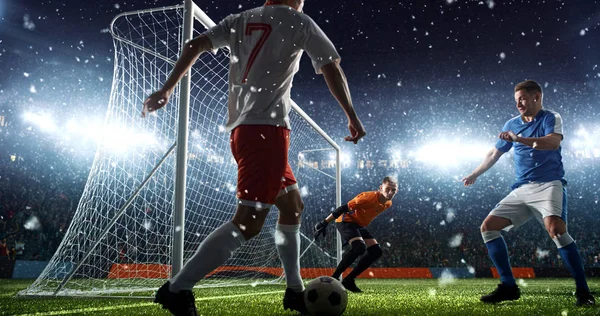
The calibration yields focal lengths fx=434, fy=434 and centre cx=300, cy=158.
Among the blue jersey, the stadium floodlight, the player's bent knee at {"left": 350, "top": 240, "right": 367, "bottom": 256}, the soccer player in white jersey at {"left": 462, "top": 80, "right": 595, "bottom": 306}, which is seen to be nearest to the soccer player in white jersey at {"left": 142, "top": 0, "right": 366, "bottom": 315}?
the soccer player in white jersey at {"left": 462, "top": 80, "right": 595, "bottom": 306}

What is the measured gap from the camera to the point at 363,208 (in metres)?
6.51

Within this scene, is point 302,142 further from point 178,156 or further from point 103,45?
point 103,45

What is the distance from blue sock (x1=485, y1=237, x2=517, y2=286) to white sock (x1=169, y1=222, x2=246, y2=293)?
106 inches

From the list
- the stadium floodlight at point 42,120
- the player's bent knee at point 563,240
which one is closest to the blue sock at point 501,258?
the player's bent knee at point 563,240

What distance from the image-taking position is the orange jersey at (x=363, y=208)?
6.47 m

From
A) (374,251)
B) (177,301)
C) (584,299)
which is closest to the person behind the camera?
(177,301)

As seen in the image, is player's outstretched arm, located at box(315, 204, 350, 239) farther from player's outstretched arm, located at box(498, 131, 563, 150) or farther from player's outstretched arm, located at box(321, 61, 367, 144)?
player's outstretched arm, located at box(321, 61, 367, 144)

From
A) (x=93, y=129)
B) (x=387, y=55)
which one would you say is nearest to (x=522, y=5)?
(x=387, y=55)

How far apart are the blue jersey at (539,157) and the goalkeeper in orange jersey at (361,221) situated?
2.36m

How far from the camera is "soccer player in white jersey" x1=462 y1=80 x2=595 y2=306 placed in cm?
358

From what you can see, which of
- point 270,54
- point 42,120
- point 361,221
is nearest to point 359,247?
point 361,221

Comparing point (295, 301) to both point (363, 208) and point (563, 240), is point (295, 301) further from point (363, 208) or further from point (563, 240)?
point (363, 208)

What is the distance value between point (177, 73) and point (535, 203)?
3163mm

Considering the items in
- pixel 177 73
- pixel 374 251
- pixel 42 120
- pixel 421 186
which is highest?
pixel 42 120
